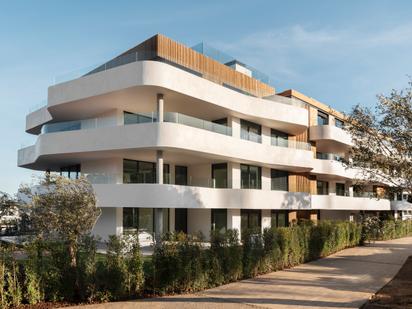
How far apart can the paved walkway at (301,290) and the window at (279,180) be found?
13.0m

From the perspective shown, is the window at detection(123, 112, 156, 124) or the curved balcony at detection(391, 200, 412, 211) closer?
the window at detection(123, 112, 156, 124)

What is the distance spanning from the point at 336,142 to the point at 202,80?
17339 millimetres

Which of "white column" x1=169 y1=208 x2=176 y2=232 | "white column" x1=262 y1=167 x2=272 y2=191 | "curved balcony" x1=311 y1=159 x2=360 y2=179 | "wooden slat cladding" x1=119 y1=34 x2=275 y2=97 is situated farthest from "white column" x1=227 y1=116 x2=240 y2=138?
"curved balcony" x1=311 y1=159 x2=360 y2=179

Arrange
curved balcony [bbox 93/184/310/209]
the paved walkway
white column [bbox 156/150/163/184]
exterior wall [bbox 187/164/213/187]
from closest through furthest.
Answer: the paved walkway, curved balcony [bbox 93/184/310/209], white column [bbox 156/150/163/184], exterior wall [bbox 187/164/213/187]

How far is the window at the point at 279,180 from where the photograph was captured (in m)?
31.6

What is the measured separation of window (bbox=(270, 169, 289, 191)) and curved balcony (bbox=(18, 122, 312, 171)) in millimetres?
3983

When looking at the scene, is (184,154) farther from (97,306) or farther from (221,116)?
(97,306)

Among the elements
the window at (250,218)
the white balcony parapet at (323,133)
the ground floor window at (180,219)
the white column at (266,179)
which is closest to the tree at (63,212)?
the ground floor window at (180,219)

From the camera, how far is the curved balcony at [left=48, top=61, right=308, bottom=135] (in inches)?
820

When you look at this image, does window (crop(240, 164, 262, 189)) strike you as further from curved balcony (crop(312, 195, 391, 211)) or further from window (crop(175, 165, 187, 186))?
curved balcony (crop(312, 195, 391, 211))

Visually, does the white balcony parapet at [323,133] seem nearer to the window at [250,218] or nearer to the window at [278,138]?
the window at [278,138]

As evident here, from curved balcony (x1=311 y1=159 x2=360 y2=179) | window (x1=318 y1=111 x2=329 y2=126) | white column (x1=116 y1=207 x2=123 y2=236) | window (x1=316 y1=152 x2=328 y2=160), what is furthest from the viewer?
window (x1=318 y1=111 x2=329 y2=126)

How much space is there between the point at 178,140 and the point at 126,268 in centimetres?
1133

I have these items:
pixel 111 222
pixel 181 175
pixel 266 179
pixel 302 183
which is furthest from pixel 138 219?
pixel 302 183
